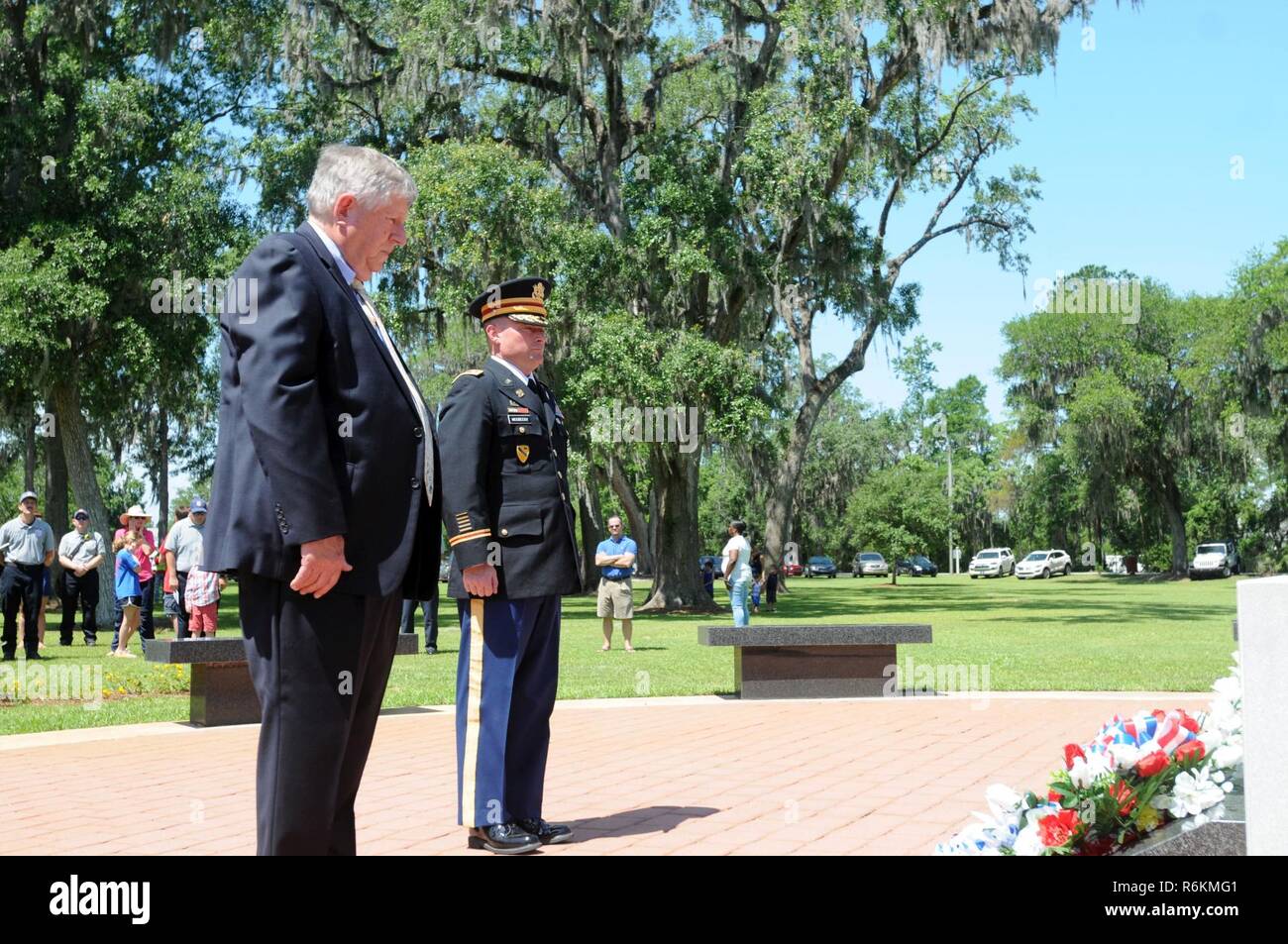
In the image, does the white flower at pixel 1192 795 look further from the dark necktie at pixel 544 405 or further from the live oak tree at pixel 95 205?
the live oak tree at pixel 95 205

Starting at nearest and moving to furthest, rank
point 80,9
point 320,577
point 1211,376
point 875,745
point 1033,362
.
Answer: point 320,577 → point 875,745 → point 80,9 → point 1211,376 → point 1033,362

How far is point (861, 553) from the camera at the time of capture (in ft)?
284

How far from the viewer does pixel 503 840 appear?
5.30 metres

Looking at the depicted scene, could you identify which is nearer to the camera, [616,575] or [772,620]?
[616,575]

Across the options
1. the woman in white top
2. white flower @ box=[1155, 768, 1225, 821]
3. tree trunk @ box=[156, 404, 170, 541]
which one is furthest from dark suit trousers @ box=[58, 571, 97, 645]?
tree trunk @ box=[156, 404, 170, 541]

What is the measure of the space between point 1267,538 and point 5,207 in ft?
211

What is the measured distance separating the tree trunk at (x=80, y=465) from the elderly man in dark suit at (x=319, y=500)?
23.8m

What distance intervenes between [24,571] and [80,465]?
10.2 m

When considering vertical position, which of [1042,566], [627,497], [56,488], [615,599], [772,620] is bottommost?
[772,620]

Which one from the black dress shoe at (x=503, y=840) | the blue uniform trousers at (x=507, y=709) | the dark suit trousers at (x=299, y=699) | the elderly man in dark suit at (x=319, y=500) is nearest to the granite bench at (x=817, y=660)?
the blue uniform trousers at (x=507, y=709)

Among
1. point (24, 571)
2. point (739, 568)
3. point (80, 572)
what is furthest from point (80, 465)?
point (739, 568)

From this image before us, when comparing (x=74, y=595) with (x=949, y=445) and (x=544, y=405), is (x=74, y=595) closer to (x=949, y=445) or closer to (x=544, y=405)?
(x=544, y=405)

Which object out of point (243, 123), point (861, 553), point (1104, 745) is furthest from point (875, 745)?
point (861, 553)

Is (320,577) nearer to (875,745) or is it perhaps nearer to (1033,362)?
(875,745)
